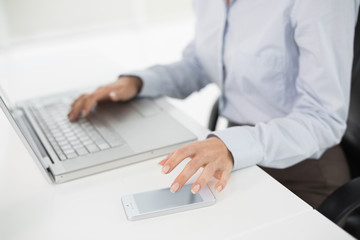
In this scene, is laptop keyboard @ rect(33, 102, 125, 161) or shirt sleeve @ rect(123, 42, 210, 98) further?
shirt sleeve @ rect(123, 42, 210, 98)

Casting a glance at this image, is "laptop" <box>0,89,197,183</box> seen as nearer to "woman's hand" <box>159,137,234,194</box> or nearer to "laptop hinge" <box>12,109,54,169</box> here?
"laptop hinge" <box>12,109,54,169</box>

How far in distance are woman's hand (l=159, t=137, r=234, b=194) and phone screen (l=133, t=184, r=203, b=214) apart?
0.01 metres

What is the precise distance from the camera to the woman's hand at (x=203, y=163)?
71 centimetres

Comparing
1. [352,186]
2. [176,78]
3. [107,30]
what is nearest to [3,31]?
[107,30]

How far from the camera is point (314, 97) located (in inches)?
34.4

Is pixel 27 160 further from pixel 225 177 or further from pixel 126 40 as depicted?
pixel 126 40

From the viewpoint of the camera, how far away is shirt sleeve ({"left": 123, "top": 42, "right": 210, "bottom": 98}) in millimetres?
1126

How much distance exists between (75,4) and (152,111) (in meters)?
3.08

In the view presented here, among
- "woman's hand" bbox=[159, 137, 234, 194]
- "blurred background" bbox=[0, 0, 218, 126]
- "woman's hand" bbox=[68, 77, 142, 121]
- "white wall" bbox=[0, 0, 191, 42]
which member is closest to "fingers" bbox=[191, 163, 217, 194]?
"woman's hand" bbox=[159, 137, 234, 194]

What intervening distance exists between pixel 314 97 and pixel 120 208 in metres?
0.48

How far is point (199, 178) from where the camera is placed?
2.31 ft

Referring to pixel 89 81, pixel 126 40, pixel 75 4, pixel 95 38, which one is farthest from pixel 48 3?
pixel 89 81

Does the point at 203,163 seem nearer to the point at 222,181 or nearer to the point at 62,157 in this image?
the point at 222,181

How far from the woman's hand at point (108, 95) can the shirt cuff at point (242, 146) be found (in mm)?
358
